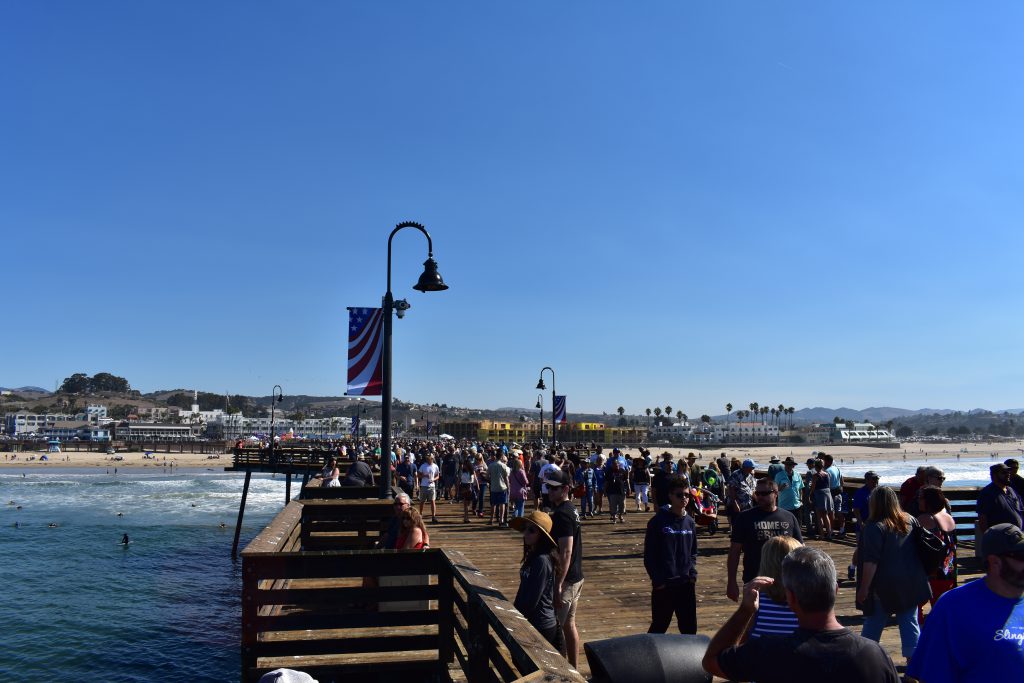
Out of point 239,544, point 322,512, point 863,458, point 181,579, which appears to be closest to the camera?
point 322,512

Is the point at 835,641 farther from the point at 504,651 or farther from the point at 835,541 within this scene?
the point at 835,541

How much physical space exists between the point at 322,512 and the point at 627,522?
7.51 m

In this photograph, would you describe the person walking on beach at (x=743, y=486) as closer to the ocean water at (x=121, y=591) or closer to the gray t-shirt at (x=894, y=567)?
the gray t-shirt at (x=894, y=567)

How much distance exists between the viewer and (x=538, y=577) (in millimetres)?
5398

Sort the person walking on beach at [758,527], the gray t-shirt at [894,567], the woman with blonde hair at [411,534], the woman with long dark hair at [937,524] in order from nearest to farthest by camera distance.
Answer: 1. the gray t-shirt at [894,567]
2. the person walking on beach at [758,527]
3. the woman with long dark hair at [937,524]
4. the woman with blonde hair at [411,534]

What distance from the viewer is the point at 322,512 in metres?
10.5

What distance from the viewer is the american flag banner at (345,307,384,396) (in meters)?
13.6

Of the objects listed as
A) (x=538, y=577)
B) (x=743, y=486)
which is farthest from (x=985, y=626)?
(x=743, y=486)

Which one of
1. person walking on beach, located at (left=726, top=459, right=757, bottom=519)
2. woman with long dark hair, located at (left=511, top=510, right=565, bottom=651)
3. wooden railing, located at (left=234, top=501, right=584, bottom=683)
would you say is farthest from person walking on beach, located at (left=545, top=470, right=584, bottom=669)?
person walking on beach, located at (left=726, top=459, right=757, bottom=519)

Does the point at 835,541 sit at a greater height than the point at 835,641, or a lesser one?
lesser

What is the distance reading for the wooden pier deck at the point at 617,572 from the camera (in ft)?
25.5

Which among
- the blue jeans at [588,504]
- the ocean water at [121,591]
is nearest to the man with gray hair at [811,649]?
the ocean water at [121,591]

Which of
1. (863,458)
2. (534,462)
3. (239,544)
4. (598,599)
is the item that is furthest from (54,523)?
(863,458)

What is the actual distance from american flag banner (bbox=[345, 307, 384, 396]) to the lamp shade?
1.39m
